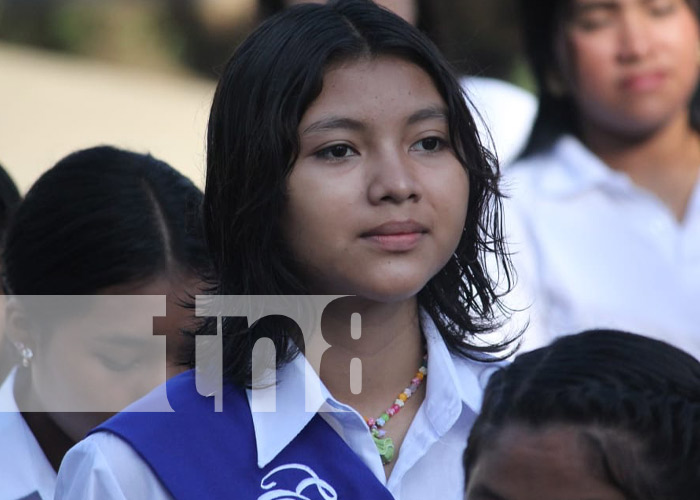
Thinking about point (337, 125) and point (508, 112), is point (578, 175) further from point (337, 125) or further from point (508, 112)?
point (337, 125)

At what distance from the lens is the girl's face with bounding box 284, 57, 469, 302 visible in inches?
87.4

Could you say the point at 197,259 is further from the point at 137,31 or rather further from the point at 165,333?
the point at 137,31

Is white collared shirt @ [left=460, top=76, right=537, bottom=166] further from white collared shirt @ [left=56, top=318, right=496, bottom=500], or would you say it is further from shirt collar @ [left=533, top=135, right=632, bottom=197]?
white collared shirt @ [left=56, top=318, right=496, bottom=500]

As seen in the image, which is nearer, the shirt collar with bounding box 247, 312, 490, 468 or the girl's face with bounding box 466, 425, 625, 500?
the girl's face with bounding box 466, 425, 625, 500

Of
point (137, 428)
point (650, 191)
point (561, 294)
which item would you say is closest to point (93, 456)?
point (137, 428)

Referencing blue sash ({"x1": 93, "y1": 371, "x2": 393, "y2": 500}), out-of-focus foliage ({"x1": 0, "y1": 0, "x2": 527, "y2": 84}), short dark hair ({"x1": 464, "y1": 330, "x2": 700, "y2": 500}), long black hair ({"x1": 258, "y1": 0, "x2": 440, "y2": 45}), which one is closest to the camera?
short dark hair ({"x1": 464, "y1": 330, "x2": 700, "y2": 500})

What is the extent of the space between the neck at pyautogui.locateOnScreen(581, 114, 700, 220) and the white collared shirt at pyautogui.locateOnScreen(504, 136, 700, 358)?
39 mm

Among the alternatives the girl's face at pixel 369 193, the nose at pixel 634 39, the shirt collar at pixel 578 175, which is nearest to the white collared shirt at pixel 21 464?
the girl's face at pixel 369 193

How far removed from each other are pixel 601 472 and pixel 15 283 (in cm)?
161

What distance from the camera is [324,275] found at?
2273 mm

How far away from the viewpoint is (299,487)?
7.19 ft

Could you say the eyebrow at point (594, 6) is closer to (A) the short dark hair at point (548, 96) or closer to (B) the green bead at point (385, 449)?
(A) the short dark hair at point (548, 96)

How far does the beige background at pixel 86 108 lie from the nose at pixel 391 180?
5.30 metres

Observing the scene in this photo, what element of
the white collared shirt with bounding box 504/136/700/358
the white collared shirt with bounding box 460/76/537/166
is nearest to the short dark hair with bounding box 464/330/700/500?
the white collared shirt with bounding box 504/136/700/358
